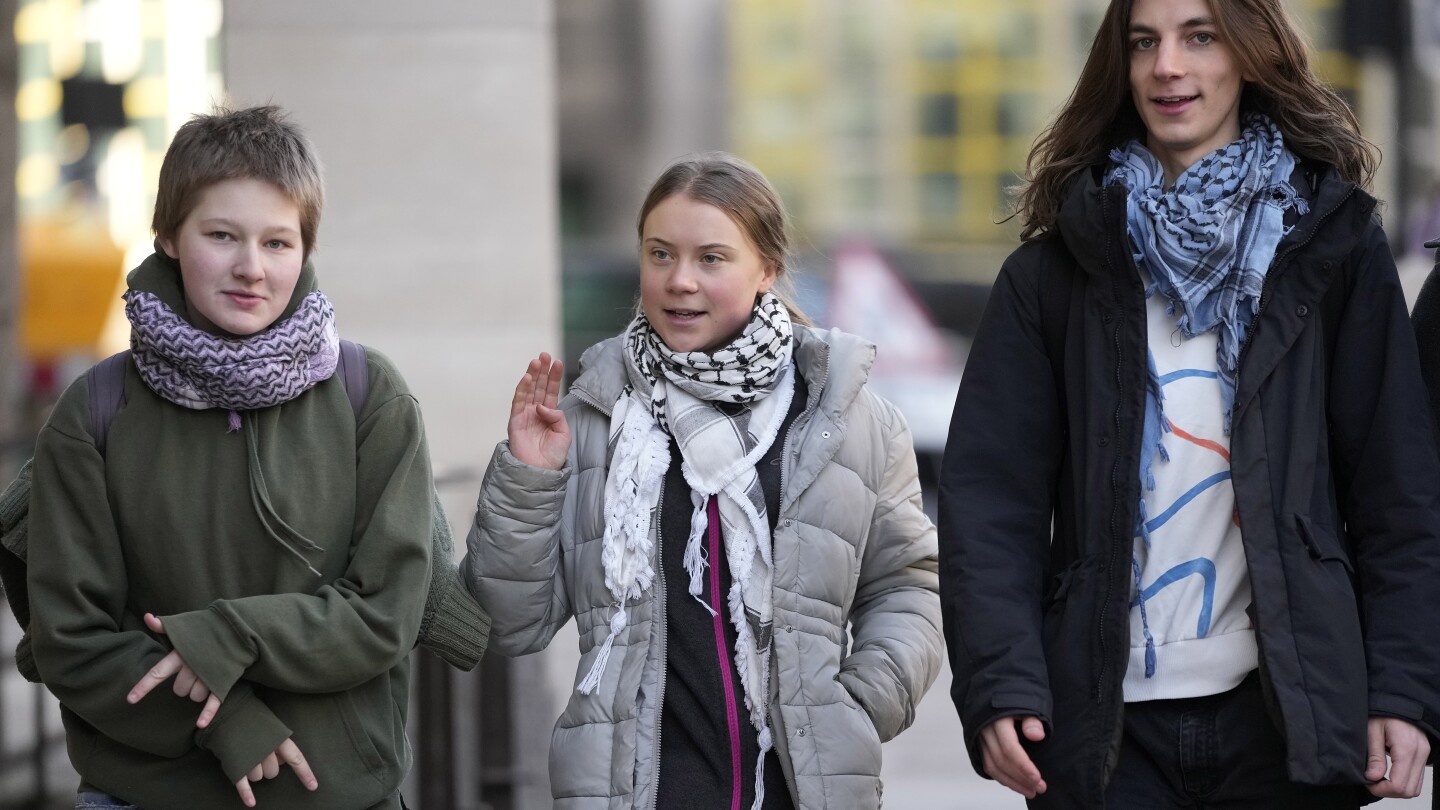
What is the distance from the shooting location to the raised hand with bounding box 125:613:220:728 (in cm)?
296

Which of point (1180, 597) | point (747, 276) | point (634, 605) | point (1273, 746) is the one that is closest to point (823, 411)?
point (747, 276)

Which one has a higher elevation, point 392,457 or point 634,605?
point 392,457

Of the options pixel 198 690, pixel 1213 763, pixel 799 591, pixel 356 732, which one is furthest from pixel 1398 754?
pixel 198 690

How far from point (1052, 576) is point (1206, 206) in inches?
28.1

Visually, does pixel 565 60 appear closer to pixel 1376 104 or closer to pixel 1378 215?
pixel 1376 104

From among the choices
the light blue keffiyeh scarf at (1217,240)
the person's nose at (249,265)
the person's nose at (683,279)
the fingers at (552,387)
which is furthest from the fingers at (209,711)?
the light blue keffiyeh scarf at (1217,240)

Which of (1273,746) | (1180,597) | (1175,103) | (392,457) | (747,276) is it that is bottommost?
(1273,746)

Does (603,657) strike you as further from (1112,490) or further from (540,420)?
(1112,490)

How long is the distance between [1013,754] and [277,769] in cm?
127

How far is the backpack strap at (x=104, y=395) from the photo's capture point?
3133 mm

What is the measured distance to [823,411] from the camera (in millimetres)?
3475

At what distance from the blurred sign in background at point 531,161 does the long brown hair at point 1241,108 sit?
70 cm

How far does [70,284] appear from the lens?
2811cm

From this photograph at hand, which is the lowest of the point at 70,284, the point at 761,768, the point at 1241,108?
the point at 70,284
